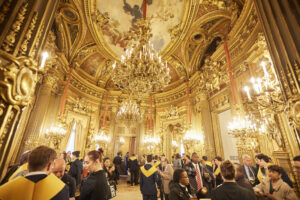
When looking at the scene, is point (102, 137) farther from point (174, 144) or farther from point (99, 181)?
point (99, 181)

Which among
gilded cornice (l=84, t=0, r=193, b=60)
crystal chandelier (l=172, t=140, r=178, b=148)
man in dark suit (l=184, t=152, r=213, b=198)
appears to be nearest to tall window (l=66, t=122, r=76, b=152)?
gilded cornice (l=84, t=0, r=193, b=60)

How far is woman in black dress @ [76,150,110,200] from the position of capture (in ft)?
5.93

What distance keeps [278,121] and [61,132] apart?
8695mm

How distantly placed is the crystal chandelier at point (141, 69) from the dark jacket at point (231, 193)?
413cm

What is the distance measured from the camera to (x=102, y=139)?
9273 mm

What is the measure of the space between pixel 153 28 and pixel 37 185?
30.9 feet

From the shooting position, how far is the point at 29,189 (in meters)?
1.15

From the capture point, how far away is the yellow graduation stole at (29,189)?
3.52ft

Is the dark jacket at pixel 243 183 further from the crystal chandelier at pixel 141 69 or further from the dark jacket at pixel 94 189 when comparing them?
the crystal chandelier at pixel 141 69

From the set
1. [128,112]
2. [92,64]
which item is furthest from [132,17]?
[128,112]

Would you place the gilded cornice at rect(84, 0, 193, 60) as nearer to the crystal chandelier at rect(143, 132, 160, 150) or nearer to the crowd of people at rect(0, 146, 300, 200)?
the crystal chandelier at rect(143, 132, 160, 150)

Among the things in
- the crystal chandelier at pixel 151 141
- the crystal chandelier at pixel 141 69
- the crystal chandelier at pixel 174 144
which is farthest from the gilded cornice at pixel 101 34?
the crystal chandelier at pixel 174 144

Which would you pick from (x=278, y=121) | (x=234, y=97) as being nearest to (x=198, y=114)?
(x=234, y=97)

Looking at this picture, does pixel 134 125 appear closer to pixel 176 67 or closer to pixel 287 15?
pixel 176 67
